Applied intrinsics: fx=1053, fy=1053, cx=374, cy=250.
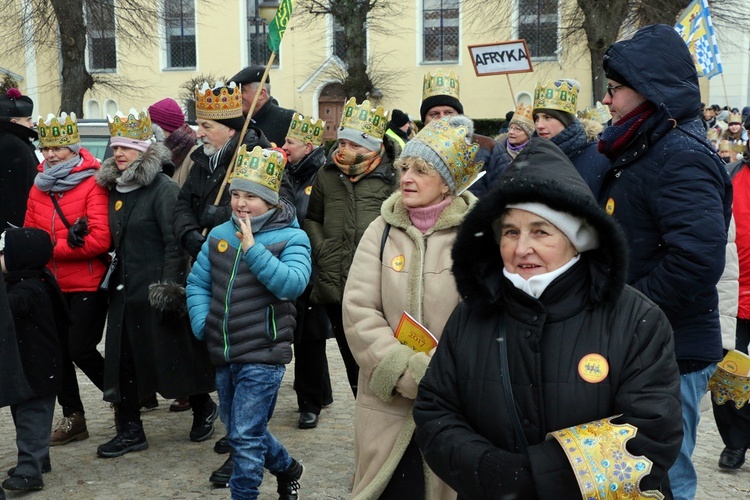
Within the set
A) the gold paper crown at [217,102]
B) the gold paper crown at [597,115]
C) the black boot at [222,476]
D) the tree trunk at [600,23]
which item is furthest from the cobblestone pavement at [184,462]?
the tree trunk at [600,23]

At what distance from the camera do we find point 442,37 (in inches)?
1617

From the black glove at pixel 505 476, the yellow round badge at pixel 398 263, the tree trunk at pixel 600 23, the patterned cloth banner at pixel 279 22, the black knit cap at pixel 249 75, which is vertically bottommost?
the black glove at pixel 505 476

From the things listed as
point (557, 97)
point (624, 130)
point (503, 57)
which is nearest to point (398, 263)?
point (624, 130)

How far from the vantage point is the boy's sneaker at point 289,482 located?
537cm

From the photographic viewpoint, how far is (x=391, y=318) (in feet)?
13.7

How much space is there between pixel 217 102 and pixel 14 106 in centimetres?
339

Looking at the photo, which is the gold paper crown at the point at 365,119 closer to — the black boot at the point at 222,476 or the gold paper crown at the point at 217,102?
the gold paper crown at the point at 217,102

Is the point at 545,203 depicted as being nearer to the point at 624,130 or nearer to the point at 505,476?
the point at 505,476

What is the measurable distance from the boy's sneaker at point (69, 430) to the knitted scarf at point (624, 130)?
4.14 metres

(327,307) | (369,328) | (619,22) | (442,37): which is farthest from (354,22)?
(369,328)

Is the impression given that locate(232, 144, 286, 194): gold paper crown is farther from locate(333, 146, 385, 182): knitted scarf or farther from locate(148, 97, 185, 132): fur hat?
locate(148, 97, 185, 132): fur hat

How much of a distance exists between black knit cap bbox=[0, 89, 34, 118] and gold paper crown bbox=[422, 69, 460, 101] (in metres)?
3.69

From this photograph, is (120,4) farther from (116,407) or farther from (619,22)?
(116,407)

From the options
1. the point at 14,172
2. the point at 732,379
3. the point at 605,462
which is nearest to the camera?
the point at 605,462
